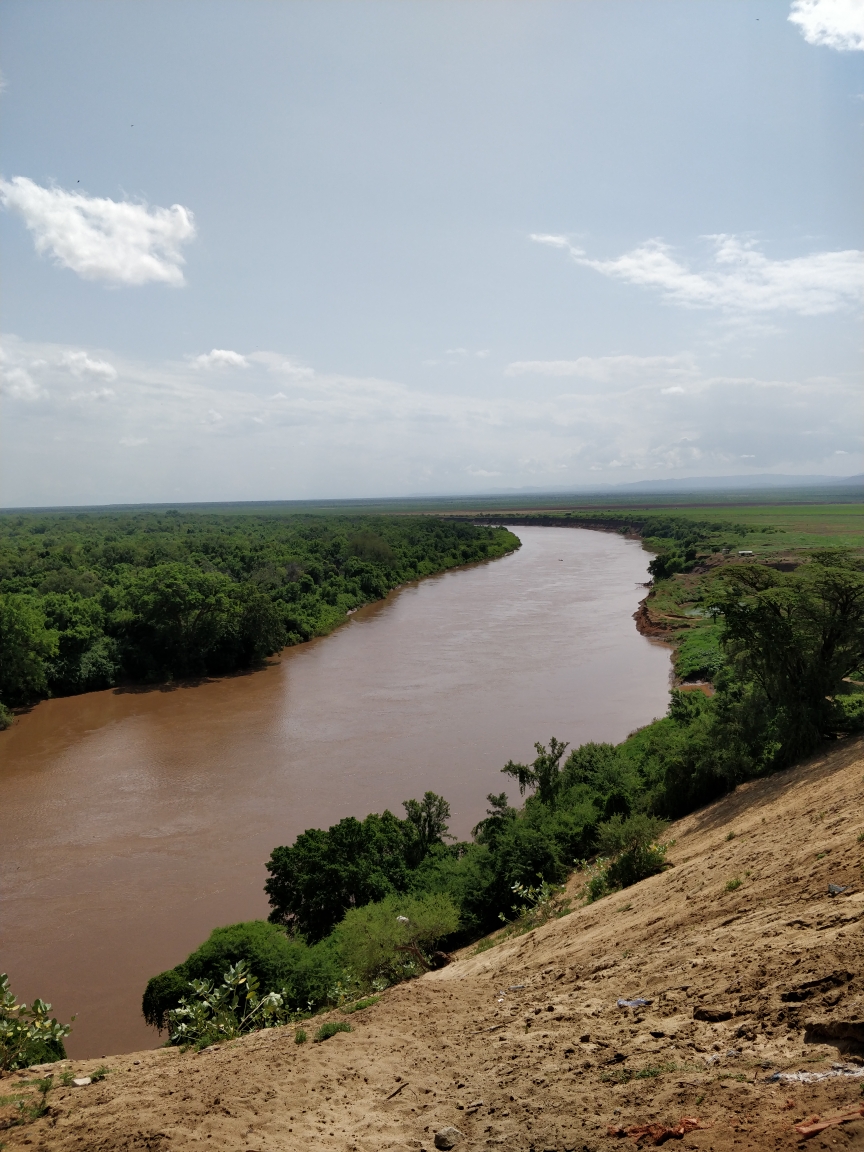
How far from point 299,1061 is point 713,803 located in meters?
11.1

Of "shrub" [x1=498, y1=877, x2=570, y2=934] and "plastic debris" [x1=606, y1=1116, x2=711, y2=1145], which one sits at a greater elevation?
"plastic debris" [x1=606, y1=1116, x2=711, y2=1145]

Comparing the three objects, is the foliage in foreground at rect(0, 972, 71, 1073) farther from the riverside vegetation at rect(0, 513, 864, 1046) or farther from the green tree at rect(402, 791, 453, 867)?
the green tree at rect(402, 791, 453, 867)

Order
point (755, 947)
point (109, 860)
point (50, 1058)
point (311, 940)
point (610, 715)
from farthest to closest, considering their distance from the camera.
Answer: point (610, 715) → point (109, 860) → point (311, 940) → point (50, 1058) → point (755, 947)

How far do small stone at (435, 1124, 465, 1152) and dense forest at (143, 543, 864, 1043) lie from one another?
4881 millimetres

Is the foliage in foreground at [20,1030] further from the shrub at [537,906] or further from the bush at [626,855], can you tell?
the bush at [626,855]

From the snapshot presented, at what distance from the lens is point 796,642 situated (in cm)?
1591

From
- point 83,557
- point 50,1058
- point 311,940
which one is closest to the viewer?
point 50,1058

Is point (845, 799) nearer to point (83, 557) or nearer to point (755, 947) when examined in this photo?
point (755, 947)

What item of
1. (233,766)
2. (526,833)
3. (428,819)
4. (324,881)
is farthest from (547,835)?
(233,766)

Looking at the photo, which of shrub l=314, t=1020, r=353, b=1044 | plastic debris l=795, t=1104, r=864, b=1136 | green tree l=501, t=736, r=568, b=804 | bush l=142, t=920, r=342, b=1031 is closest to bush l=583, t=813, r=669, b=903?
green tree l=501, t=736, r=568, b=804

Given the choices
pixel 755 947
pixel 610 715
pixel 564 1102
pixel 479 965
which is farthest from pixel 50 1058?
pixel 610 715

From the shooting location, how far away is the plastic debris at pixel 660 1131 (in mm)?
4598

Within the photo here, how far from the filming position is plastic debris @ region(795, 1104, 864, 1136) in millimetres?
4152

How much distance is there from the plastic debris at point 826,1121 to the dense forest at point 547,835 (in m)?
7.29
